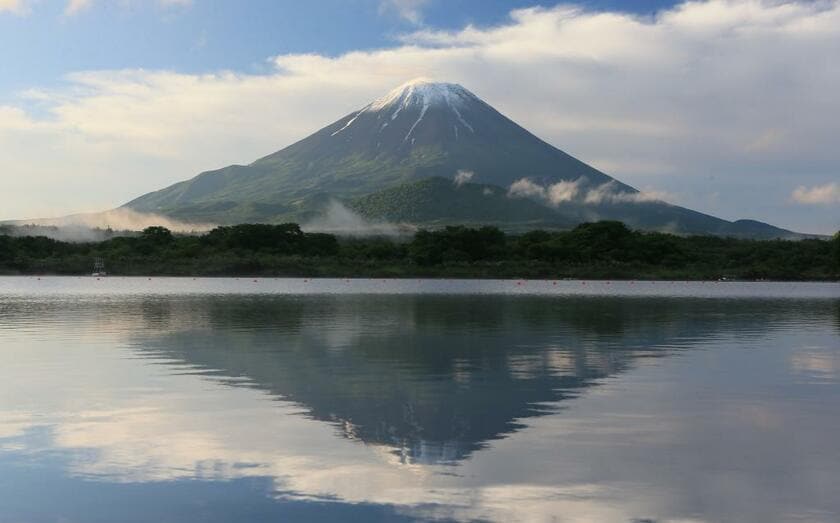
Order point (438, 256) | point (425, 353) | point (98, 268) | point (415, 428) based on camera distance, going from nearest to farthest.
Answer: point (415, 428), point (425, 353), point (98, 268), point (438, 256)

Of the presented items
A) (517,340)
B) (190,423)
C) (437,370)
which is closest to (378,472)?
(190,423)

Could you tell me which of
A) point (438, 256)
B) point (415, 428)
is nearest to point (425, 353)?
point (415, 428)

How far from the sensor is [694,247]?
438 feet

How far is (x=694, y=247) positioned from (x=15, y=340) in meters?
119

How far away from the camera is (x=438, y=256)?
110 meters

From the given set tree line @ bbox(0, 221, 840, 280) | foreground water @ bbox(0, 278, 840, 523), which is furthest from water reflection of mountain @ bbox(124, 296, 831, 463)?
tree line @ bbox(0, 221, 840, 280)

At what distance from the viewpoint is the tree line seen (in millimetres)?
103875

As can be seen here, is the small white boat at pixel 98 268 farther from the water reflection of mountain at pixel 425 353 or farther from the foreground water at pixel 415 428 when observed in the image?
the foreground water at pixel 415 428

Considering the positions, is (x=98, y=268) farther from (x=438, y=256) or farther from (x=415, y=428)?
(x=415, y=428)

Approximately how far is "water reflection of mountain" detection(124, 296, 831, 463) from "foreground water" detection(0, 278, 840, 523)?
0.29 feet

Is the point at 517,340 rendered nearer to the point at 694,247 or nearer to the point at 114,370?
the point at 114,370

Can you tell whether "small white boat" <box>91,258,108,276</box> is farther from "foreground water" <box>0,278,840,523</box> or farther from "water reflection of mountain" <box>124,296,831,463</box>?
"foreground water" <box>0,278,840,523</box>

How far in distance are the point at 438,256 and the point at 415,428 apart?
9808 cm

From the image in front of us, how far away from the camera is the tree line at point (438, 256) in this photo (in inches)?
4090
